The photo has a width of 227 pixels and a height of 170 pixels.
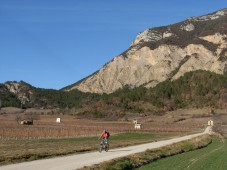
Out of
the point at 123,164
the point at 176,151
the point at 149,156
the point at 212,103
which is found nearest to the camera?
the point at 123,164

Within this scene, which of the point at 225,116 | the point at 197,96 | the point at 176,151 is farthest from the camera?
the point at 197,96

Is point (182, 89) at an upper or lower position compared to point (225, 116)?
upper

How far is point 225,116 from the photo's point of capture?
125 m

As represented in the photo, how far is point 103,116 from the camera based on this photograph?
158m

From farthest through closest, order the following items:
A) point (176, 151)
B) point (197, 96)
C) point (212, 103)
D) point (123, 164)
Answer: point (197, 96) → point (212, 103) → point (176, 151) → point (123, 164)

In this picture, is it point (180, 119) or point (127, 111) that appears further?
point (127, 111)

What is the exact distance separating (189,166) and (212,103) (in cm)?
12710

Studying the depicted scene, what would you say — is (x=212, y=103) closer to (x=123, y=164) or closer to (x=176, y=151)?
(x=176, y=151)

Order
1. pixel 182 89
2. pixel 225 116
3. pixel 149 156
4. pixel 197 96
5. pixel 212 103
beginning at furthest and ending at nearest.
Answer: pixel 182 89 < pixel 197 96 < pixel 212 103 < pixel 225 116 < pixel 149 156

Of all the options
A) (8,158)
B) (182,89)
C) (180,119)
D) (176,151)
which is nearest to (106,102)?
(182,89)

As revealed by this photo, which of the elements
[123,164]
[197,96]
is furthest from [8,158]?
[197,96]

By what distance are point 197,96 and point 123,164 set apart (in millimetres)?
139118

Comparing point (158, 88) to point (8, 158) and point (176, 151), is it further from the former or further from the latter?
point (8, 158)

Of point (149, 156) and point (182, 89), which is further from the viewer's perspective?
point (182, 89)
